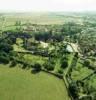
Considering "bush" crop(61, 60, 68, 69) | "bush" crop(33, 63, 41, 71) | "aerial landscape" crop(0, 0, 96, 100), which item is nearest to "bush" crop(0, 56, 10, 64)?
"aerial landscape" crop(0, 0, 96, 100)

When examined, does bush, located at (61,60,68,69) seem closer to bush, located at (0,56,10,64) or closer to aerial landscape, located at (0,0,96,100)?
aerial landscape, located at (0,0,96,100)

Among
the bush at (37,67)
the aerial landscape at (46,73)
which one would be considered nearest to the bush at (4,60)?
the aerial landscape at (46,73)

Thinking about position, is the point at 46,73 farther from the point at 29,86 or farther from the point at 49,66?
the point at 29,86

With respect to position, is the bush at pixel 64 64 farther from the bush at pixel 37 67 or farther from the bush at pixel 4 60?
the bush at pixel 4 60

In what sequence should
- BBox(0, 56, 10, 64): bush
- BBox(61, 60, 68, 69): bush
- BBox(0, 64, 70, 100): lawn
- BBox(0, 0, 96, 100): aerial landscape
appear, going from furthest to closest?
BBox(0, 56, 10, 64): bush → BBox(61, 60, 68, 69): bush → BBox(0, 0, 96, 100): aerial landscape → BBox(0, 64, 70, 100): lawn

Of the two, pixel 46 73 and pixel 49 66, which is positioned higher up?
pixel 49 66

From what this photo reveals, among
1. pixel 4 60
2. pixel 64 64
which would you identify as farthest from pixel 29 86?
pixel 4 60

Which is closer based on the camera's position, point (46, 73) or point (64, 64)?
point (46, 73)

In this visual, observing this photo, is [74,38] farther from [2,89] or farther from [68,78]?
[2,89]
